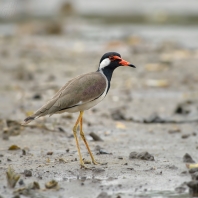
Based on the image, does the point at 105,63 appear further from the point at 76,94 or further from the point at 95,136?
the point at 95,136

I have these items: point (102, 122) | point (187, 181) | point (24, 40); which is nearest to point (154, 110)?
point (102, 122)

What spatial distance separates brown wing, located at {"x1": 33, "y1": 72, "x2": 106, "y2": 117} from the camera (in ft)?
23.4

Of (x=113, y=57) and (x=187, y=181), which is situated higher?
(x=113, y=57)

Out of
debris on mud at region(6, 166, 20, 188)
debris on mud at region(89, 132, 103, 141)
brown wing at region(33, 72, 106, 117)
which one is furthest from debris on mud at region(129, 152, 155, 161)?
debris on mud at region(6, 166, 20, 188)

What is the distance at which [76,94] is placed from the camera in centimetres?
720

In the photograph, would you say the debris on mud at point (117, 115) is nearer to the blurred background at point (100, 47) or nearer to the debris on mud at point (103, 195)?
the blurred background at point (100, 47)

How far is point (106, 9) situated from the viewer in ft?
101

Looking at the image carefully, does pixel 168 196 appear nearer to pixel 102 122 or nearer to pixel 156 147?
pixel 156 147

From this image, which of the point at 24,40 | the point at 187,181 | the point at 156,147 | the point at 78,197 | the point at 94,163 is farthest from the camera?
the point at 24,40

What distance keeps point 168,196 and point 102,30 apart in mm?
17418

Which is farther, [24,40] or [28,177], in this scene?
[24,40]

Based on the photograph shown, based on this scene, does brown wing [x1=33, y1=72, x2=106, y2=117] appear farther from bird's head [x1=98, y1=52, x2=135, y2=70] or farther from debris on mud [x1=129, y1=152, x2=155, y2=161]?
debris on mud [x1=129, y1=152, x2=155, y2=161]

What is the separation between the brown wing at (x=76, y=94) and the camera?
713cm

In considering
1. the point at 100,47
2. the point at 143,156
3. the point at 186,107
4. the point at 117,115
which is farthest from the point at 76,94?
the point at 100,47
